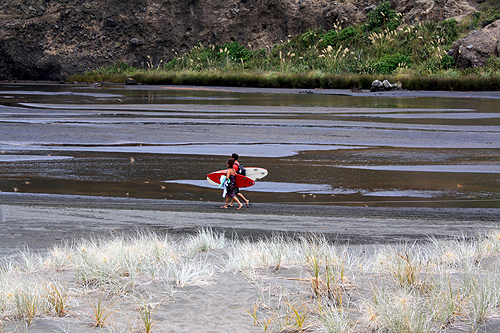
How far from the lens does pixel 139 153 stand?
45.2 ft

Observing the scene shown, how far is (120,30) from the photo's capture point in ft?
189

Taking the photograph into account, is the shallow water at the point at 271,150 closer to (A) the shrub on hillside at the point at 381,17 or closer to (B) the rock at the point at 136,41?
(A) the shrub on hillside at the point at 381,17

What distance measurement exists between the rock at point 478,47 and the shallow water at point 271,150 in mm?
9977

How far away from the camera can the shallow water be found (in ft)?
33.3

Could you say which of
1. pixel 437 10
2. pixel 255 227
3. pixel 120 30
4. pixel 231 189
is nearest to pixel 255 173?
pixel 231 189

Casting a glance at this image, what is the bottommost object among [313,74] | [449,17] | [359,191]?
[359,191]

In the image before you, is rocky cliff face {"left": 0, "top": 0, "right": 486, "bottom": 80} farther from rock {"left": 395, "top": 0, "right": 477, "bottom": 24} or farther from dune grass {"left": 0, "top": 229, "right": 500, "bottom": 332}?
dune grass {"left": 0, "top": 229, "right": 500, "bottom": 332}

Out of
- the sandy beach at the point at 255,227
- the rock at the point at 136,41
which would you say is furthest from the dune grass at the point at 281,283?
the rock at the point at 136,41

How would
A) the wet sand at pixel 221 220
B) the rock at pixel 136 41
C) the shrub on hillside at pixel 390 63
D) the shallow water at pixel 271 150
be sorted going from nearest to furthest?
the wet sand at pixel 221 220, the shallow water at pixel 271 150, the shrub on hillside at pixel 390 63, the rock at pixel 136 41

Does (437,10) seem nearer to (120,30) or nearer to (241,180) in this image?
(120,30)

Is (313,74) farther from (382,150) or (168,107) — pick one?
(382,150)

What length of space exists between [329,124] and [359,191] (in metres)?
8.78

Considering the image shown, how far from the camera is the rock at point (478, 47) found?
34188 mm

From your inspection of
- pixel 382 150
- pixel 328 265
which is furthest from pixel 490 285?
pixel 382 150
